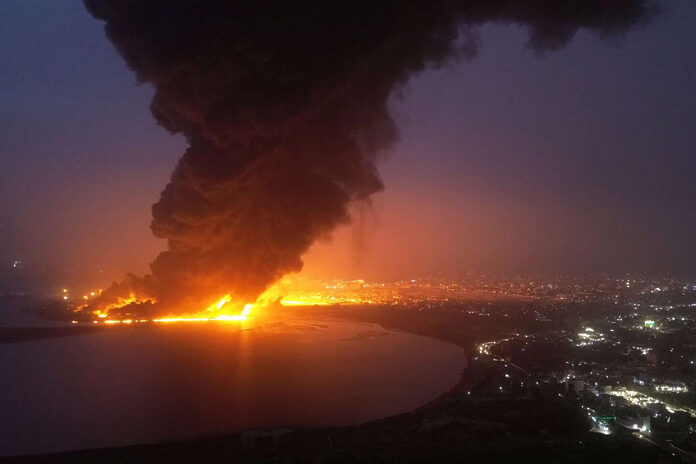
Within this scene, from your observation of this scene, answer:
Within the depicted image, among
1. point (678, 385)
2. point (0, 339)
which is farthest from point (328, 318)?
point (678, 385)

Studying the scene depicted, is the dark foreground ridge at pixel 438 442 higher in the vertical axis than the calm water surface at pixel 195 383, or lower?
lower

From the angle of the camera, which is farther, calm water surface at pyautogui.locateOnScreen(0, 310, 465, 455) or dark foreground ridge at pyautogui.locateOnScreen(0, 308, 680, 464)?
calm water surface at pyautogui.locateOnScreen(0, 310, 465, 455)

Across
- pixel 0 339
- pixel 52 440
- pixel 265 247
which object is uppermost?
pixel 265 247

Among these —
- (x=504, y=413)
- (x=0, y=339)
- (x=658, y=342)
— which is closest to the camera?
(x=504, y=413)

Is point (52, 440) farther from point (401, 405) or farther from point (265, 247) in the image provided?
point (265, 247)

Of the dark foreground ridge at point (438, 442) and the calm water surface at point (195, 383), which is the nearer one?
the dark foreground ridge at point (438, 442)
